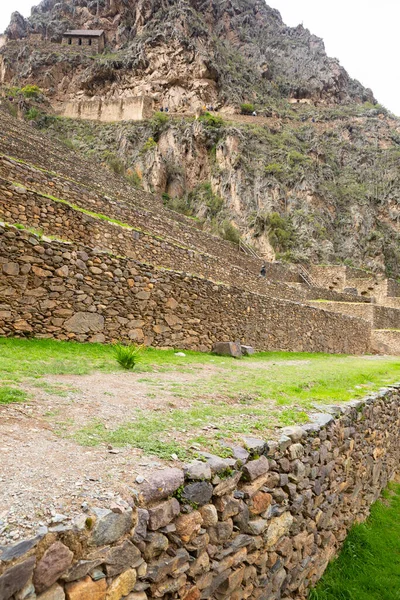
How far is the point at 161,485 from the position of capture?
258 centimetres

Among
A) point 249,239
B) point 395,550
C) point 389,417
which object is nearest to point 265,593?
point 395,550

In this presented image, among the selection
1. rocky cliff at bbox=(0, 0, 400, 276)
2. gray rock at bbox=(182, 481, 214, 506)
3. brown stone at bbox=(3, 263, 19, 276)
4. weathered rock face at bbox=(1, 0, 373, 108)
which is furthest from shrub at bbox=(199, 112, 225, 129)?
gray rock at bbox=(182, 481, 214, 506)

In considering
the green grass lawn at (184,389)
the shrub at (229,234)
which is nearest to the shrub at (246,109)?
the shrub at (229,234)

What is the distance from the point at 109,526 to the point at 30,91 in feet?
210

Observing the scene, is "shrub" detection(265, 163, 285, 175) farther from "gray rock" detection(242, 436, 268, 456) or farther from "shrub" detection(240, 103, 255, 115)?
"gray rock" detection(242, 436, 268, 456)

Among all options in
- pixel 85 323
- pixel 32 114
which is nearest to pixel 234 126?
pixel 32 114

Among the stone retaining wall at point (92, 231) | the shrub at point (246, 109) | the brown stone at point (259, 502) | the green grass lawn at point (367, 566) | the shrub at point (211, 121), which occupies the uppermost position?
the shrub at point (246, 109)

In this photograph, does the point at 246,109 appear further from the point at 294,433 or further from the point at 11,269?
the point at 294,433

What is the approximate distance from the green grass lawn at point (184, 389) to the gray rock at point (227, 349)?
3.04 ft

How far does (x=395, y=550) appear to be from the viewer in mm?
5758

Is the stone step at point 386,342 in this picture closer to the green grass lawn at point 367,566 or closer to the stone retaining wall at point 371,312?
the stone retaining wall at point 371,312

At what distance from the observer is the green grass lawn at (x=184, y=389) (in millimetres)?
3506

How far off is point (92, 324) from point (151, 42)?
6518cm

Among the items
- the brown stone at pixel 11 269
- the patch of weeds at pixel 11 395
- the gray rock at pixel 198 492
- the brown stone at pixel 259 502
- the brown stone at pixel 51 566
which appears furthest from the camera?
the brown stone at pixel 11 269
